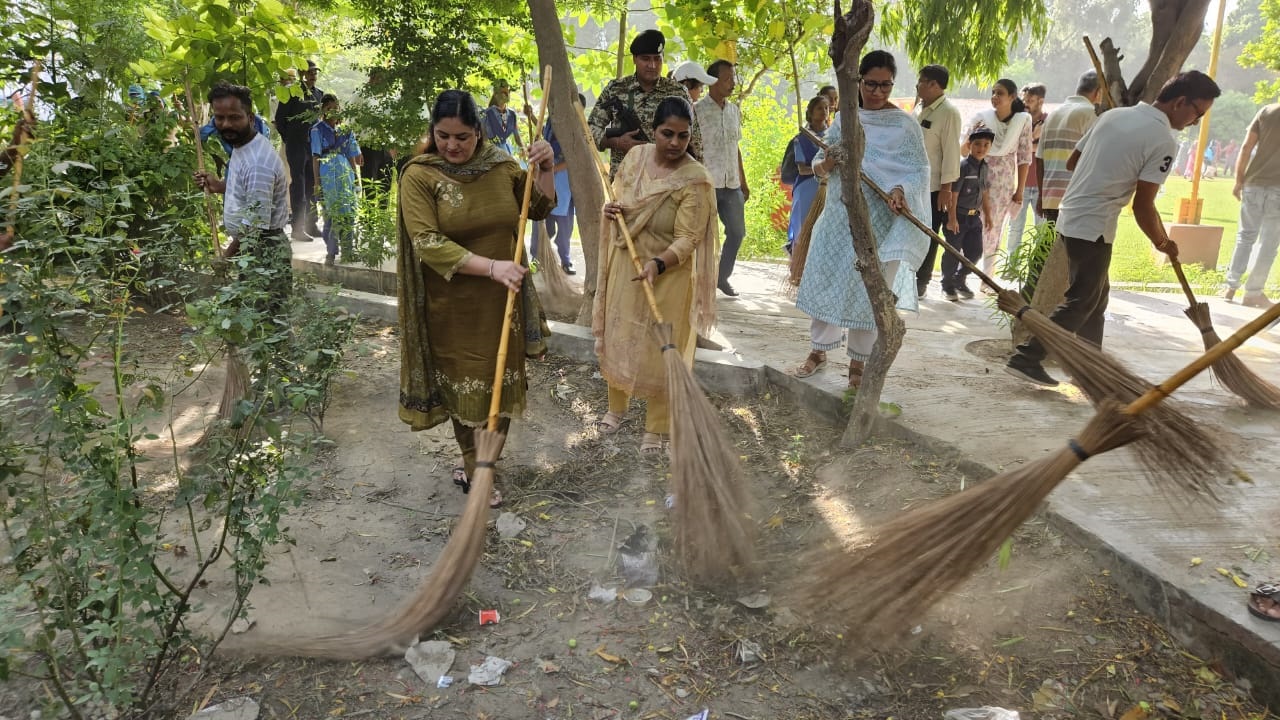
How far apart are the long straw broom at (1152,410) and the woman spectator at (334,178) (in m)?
5.40

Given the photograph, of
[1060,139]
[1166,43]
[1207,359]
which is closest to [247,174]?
[1207,359]

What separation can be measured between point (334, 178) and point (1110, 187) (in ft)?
21.2

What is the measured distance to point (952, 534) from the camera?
7.45 feet

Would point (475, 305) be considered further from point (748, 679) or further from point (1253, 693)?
point (1253, 693)

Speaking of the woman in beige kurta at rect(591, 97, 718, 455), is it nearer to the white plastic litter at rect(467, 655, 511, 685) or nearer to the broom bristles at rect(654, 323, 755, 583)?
the broom bristles at rect(654, 323, 755, 583)

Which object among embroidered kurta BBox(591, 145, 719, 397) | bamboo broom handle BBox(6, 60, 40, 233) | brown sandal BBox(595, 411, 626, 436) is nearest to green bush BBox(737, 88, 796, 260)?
brown sandal BBox(595, 411, 626, 436)

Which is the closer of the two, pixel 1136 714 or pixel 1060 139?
pixel 1136 714

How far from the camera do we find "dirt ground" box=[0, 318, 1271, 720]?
2.31 metres

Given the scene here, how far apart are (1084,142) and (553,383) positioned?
3.44 metres

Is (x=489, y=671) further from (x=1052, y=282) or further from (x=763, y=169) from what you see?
(x=763, y=169)

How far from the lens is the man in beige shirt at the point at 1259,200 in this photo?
689cm

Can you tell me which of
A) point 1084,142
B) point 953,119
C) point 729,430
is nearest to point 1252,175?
point 953,119

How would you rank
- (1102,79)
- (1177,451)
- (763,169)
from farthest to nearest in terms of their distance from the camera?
(763,169) < (1102,79) < (1177,451)

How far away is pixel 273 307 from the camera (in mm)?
4160
